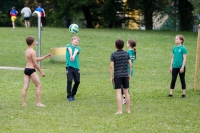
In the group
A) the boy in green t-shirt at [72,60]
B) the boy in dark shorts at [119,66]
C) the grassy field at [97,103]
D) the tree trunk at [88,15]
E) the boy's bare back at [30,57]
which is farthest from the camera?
the tree trunk at [88,15]

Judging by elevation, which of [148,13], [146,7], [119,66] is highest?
[146,7]

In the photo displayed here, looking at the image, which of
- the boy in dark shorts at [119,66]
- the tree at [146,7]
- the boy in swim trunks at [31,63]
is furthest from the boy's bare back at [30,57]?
the tree at [146,7]

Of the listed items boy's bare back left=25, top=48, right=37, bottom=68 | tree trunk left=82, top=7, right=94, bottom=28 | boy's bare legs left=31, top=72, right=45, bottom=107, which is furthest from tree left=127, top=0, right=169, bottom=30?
boy's bare back left=25, top=48, right=37, bottom=68

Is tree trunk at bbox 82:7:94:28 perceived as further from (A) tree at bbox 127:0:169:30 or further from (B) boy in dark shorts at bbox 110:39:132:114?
(B) boy in dark shorts at bbox 110:39:132:114

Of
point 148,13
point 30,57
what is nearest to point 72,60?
point 30,57

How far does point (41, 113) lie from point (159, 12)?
52593mm

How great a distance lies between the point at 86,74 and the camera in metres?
21.0

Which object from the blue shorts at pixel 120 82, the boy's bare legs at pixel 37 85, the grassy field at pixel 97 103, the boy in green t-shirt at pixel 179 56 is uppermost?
the boy in green t-shirt at pixel 179 56

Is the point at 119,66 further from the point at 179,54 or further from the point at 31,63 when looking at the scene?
the point at 179,54

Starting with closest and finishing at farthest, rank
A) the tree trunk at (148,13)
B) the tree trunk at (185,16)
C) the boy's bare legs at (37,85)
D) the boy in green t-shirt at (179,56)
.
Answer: the boy's bare legs at (37,85), the boy in green t-shirt at (179,56), the tree trunk at (185,16), the tree trunk at (148,13)

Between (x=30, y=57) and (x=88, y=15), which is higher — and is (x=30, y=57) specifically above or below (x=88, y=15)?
above

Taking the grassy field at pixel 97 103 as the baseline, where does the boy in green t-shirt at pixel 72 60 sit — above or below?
above

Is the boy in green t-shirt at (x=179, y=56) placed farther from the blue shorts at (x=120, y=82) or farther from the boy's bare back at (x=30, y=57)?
the boy's bare back at (x=30, y=57)

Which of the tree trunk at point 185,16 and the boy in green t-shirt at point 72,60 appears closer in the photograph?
the boy in green t-shirt at point 72,60
